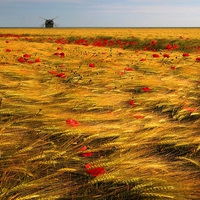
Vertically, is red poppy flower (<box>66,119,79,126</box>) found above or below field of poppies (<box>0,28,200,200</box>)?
above

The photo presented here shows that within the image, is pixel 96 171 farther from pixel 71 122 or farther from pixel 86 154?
pixel 71 122

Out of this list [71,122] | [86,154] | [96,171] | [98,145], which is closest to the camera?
[96,171]

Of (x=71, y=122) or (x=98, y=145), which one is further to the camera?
(x=71, y=122)

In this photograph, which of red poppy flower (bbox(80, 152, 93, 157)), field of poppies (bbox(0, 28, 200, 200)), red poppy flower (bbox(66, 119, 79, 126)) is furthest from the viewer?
red poppy flower (bbox(66, 119, 79, 126))

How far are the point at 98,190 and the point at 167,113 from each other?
150cm

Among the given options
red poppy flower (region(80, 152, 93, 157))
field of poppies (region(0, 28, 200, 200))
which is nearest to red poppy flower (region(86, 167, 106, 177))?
field of poppies (region(0, 28, 200, 200))

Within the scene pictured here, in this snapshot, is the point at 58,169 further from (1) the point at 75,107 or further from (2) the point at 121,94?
(2) the point at 121,94

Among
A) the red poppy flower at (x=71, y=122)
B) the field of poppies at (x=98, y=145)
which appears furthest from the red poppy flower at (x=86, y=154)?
the red poppy flower at (x=71, y=122)

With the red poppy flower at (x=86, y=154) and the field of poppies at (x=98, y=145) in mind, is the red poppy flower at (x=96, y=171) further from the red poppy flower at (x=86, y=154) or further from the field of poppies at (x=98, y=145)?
the red poppy flower at (x=86, y=154)

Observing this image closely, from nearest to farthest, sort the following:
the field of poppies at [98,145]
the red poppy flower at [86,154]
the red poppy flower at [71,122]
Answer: the field of poppies at [98,145] < the red poppy flower at [86,154] < the red poppy flower at [71,122]

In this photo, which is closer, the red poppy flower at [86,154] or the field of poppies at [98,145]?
the field of poppies at [98,145]

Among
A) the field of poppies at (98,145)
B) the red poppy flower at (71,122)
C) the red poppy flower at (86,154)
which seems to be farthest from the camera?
the red poppy flower at (71,122)

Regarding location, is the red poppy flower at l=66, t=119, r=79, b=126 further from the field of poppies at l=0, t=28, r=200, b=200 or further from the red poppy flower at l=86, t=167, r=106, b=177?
the red poppy flower at l=86, t=167, r=106, b=177

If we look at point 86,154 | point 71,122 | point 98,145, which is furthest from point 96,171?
point 71,122
